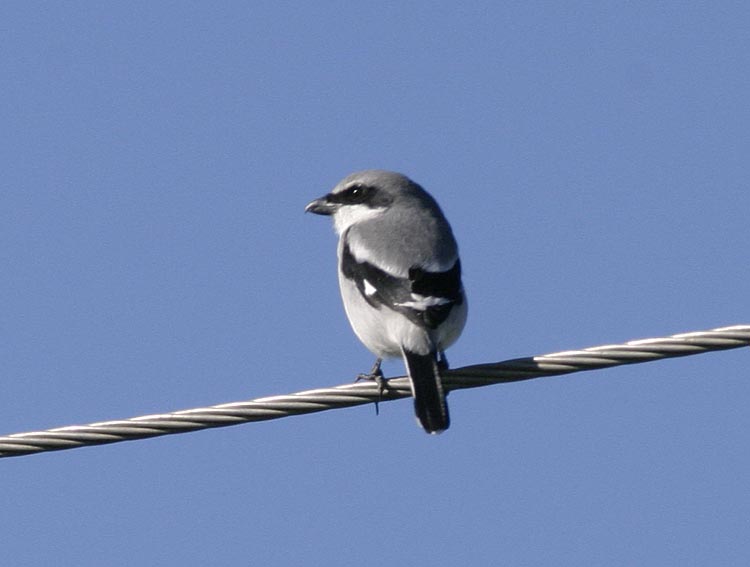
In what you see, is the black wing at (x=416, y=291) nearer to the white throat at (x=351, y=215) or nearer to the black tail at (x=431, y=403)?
the black tail at (x=431, y=403)

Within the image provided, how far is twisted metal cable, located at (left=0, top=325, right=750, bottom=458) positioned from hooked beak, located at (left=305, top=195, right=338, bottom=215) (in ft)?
11.0

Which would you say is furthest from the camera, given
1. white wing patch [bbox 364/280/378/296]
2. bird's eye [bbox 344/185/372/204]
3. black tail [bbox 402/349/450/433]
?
bird's eye [bbox 344/185/372/204]

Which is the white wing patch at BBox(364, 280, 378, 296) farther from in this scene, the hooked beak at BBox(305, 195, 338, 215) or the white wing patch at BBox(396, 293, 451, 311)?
the hooked beak at BBox(305, 195, 338, 215)

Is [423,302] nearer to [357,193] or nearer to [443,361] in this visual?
[443,361]

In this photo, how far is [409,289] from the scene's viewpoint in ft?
21.2

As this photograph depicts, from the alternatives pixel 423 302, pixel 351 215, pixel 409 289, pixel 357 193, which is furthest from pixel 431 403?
pixel 357 193

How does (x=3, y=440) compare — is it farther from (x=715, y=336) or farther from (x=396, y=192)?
(x=396, y=192)

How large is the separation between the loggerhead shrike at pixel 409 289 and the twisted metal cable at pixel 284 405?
112cm

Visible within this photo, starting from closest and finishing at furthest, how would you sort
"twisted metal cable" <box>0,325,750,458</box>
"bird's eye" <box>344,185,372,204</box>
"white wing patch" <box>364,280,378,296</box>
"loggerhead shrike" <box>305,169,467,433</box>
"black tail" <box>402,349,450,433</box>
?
"twisted metal cable" <box>0,325,750,458</box> < "black tail" <box>402,349,450,433</box> < "loggerhead shrike" <box>305,169,467,433</box> < "white wing patch" <box>364,280,378,296</box> < "bird's eye" <box>344,185,372,204</box>

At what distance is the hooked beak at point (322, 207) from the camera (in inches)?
329

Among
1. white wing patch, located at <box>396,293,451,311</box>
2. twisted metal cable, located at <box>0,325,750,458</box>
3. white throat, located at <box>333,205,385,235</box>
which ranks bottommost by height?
twisted metal cable, located at <box>0,325,750,458</box>

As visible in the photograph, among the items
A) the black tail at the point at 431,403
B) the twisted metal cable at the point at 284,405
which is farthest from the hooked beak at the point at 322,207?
the twisted metal cable at the point at 284,405

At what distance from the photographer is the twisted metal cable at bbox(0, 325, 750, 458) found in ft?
15.8

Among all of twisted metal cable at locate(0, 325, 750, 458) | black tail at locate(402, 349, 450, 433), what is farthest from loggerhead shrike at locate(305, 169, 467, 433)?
twisted metal cable at locate(0, 325, 750, 458)
